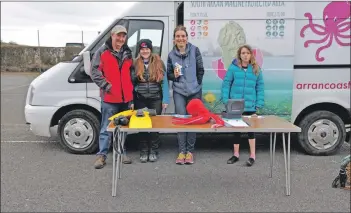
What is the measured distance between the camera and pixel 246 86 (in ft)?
17.1

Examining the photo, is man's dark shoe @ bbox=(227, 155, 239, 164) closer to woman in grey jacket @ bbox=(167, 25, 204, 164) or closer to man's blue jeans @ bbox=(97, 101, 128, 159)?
woman in grey jacket @ bbox=(167, 25, 204, 164)

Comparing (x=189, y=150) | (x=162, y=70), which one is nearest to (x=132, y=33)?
(x=162, y=70)

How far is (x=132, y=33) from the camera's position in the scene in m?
5.65

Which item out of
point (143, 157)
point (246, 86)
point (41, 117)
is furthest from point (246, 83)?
point (41, 117)

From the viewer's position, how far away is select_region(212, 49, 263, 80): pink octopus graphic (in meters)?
5.55

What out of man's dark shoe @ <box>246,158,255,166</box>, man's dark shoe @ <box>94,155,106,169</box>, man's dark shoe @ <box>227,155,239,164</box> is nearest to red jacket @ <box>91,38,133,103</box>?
man's dark shoe @ <box>94,155,106,169</box>

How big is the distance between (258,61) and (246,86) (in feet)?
1.84

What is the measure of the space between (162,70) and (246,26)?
4.59 ft

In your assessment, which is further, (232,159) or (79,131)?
(79,131)

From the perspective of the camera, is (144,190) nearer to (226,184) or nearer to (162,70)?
(226,184)

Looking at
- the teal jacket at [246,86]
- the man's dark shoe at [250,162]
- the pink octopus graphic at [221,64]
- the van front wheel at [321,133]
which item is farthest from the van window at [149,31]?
the van front wheel at [321,133]

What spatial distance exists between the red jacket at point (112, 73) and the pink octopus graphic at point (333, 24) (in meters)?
2.59

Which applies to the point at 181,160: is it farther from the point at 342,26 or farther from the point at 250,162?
the point at 342,26

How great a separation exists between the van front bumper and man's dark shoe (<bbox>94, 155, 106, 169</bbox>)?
3.40ft
